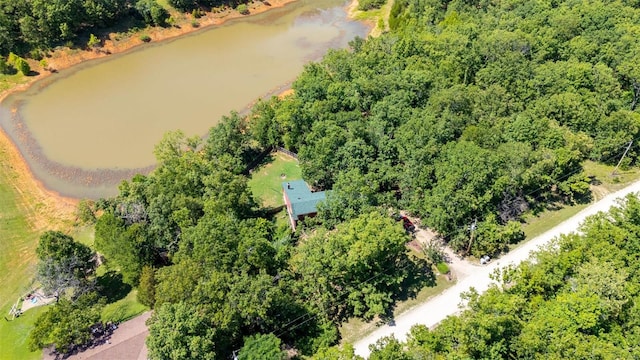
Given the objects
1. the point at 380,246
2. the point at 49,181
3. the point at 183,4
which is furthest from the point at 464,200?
the point at 183,4

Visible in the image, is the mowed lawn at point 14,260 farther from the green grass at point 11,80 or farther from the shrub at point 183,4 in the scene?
the shrub at point 183,4

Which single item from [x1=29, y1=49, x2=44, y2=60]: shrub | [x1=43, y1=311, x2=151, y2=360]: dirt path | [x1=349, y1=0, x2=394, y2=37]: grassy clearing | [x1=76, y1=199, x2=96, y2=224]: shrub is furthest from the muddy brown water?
[x1=43, y1=311, x2=151, y2=360]: dirt path

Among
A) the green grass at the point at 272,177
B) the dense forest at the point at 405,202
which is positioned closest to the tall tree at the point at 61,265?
the dense forest at the point at 405,202

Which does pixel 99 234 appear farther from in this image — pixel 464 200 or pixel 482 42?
pixel 482 42

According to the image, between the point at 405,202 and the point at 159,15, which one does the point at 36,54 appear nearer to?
the point at 159,15

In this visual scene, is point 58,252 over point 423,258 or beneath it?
over

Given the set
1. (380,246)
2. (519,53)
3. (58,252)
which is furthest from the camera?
(519,53)

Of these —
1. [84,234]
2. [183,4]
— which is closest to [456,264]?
[84,234]
